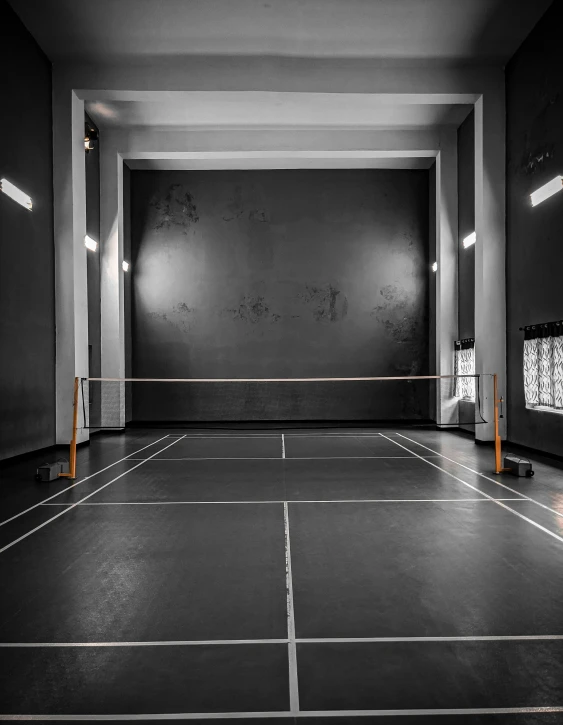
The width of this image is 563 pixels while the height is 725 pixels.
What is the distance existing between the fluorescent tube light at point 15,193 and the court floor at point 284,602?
440 centimetres

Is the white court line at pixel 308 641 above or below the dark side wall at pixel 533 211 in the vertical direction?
below

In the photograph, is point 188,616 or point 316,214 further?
point 316,214

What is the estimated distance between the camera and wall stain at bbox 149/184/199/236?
14.7 metres

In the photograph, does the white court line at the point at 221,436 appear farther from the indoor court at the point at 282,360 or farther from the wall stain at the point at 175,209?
the wall stain at the point at 175,209

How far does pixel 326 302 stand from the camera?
14.6 meters

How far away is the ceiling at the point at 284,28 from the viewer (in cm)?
845

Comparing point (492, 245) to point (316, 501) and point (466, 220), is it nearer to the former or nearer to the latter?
point (466, 220)

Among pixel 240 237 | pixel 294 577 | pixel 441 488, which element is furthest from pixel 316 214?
pixel 294 577

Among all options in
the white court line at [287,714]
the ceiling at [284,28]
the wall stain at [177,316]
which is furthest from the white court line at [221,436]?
the white court line at [287,714]

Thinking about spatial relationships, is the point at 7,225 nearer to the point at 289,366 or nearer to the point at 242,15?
the point at 242,15

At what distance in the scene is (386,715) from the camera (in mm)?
2053

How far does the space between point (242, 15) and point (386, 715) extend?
928 cm

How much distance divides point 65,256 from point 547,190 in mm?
7855

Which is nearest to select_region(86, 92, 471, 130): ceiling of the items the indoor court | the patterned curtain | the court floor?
the indoor court
